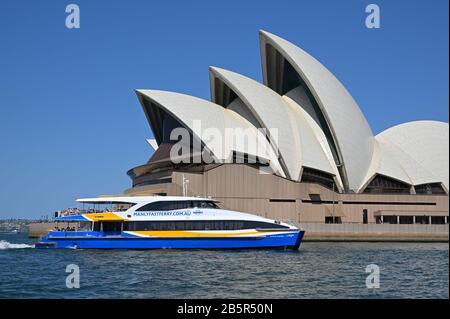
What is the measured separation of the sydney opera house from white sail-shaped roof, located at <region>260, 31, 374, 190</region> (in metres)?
0.10

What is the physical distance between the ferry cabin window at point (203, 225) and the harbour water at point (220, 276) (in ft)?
8.90

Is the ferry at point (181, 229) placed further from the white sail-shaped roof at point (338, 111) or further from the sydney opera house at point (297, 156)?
the white sail-shaped roof at point (338, 111)

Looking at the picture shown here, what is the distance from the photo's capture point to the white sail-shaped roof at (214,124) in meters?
48.6

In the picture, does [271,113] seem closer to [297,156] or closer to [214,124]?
[297,156]

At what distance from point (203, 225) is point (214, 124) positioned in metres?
20.4

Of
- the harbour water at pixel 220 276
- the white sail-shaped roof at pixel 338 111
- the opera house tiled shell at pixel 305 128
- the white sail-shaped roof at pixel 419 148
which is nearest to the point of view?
the harbour water at pixel 220 276

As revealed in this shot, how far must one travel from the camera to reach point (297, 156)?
5000 cm

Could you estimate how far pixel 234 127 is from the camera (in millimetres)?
51250

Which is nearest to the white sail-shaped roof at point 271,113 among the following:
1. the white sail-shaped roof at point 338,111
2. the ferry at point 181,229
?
the white sail-shaped roof at point 338,111

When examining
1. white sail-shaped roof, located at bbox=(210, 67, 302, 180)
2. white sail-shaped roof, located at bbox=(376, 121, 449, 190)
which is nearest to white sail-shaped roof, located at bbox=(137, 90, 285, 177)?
white sail-shaped roof, located at bbox=(210, 67, 302, 180)

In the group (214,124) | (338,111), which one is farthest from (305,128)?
(214,124)

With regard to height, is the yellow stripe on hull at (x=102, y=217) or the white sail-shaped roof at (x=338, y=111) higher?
the white sail-shaped roof at (x=338, y=111)

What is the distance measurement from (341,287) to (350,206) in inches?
1365
